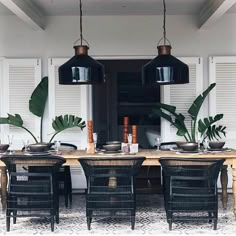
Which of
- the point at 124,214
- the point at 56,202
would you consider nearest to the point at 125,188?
the point at 124,214

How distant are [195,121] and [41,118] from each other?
238 cm

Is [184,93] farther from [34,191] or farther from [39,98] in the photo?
[34,191]

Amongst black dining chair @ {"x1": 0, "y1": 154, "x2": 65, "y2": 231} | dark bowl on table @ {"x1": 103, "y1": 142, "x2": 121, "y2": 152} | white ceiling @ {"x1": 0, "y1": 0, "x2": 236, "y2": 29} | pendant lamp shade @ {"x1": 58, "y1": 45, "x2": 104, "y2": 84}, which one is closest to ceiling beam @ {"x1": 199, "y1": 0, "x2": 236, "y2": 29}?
white ceiling @ {"x1": 0, "y1": 0, "x2": 236, "y2": 29}

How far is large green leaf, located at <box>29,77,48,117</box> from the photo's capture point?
683 centimetres

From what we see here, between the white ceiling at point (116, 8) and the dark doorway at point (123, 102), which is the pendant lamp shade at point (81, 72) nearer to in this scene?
the white ceiling at point (116, 8)

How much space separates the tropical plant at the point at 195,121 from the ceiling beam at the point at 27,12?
2.18 m

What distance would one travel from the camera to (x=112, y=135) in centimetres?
909

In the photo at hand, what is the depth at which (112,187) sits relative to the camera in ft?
15.2

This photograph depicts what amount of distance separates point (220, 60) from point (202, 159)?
8.99 feet

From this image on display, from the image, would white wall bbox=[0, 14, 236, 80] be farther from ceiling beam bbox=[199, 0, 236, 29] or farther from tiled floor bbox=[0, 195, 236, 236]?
tiled floor bbox=[0, 195, 236, 236]

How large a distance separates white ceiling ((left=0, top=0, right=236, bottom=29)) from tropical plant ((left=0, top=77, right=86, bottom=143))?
3.17ft

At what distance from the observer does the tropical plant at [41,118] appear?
664cm

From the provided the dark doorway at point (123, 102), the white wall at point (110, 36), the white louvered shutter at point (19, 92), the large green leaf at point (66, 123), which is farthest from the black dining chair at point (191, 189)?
the dark doorway at point (123, 102)

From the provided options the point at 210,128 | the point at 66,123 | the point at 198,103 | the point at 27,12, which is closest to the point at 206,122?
the point at 210,128
